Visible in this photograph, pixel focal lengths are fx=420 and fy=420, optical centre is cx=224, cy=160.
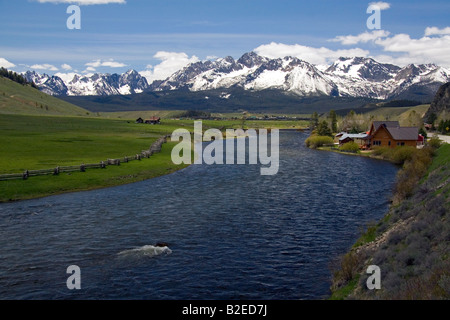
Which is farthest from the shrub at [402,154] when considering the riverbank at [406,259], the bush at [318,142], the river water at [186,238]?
the riverbank at [406,259]

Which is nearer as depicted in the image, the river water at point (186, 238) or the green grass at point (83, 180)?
the river water at point (186, 238)

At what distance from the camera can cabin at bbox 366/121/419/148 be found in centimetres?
11369

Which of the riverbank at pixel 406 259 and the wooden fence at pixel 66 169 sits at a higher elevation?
the wooden fence at pixel 66 169

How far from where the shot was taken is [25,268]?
1198 inches

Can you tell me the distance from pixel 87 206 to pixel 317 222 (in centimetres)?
2639

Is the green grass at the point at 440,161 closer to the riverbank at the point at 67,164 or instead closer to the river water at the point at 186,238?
the river water at the point at 186,238

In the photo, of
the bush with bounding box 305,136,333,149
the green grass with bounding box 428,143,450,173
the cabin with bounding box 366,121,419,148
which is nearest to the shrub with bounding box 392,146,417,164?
the cabin with bounding box 366,121,419,148

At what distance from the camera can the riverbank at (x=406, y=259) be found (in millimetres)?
19406

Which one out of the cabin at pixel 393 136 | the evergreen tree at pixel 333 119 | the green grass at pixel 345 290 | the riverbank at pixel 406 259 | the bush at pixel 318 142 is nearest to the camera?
the riverbank at pixel 406 259

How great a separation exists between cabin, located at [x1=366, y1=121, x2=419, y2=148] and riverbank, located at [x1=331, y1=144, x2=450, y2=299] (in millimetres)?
85341

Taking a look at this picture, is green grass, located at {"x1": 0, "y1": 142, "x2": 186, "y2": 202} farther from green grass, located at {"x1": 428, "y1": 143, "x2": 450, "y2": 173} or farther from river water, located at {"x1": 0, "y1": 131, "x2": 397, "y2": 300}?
green grass, located at {"x1": 428, "y1": 143, "x2": 450, "y2": 173}

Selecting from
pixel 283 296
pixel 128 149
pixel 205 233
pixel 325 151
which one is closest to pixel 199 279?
pixel 283 296

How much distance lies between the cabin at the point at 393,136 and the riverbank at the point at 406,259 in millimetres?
85341
